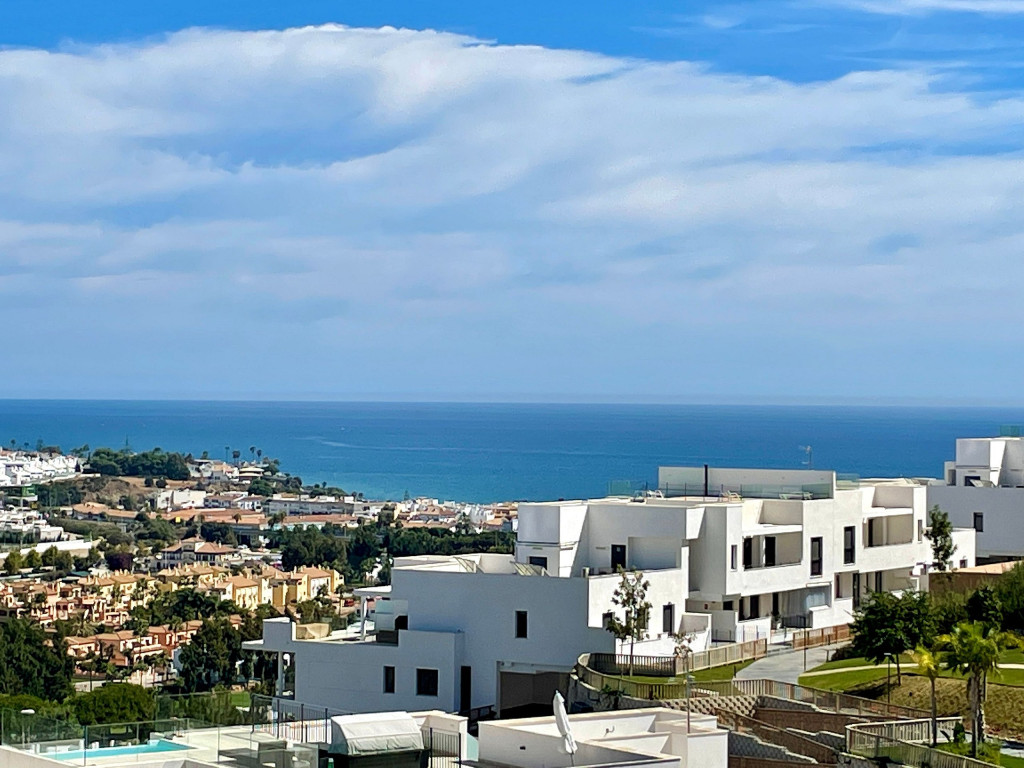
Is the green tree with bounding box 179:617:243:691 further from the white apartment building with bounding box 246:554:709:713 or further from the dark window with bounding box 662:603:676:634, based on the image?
the dark window with bounding box 662:603:676:634

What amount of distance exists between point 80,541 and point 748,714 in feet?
465

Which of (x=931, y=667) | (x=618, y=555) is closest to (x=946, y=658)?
(x=931, y=667)

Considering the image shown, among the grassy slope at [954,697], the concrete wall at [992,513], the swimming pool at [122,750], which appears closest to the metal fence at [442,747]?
the swimming pool at [122,750]

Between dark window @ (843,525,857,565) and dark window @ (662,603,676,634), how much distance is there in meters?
7.67

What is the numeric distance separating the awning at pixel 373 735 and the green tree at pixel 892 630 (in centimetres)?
1329

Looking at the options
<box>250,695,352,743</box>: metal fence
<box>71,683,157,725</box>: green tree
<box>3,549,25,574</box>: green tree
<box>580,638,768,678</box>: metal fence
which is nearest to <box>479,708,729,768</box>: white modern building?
<box>250,695,352,743</box>: metal fence

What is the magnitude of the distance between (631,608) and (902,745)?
507 inches

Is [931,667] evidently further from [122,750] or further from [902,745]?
[122,750]

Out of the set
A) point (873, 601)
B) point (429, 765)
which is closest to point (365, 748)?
point (429, 765)

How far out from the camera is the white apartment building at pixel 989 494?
59.3 metres

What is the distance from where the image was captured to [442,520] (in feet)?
557

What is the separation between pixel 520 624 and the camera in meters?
40.8

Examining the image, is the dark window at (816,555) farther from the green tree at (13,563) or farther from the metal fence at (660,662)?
the green tree at (13,563)

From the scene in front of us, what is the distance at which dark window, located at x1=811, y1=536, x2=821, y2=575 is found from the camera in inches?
1829
